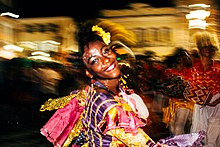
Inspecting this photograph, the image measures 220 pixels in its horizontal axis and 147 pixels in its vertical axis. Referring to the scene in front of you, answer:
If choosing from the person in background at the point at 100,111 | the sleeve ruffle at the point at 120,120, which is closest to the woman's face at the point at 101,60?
the person in background at the point at 100,111

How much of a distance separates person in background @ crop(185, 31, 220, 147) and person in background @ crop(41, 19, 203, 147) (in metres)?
2.04

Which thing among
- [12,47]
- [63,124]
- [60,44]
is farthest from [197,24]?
[63,124]

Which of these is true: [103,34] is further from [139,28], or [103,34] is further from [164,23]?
[164,23]

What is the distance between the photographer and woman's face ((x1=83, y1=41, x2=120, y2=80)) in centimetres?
268

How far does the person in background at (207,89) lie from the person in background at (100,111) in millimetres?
2038

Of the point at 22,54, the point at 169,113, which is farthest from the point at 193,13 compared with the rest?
the point at 22,54

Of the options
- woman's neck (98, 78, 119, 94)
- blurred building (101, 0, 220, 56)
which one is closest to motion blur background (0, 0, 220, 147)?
blurred building (101, 0, 220, 56)

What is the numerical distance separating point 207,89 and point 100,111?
2488mm

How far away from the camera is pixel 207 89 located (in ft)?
15.7

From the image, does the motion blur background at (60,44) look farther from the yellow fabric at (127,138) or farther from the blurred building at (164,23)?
the yellow fabric at (127,138)

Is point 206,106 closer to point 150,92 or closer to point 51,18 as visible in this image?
point 150,92

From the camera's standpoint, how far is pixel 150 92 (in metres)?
5.55

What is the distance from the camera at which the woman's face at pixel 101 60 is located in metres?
2.68

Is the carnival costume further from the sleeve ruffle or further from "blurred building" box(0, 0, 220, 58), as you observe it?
the sleeve ruffle
